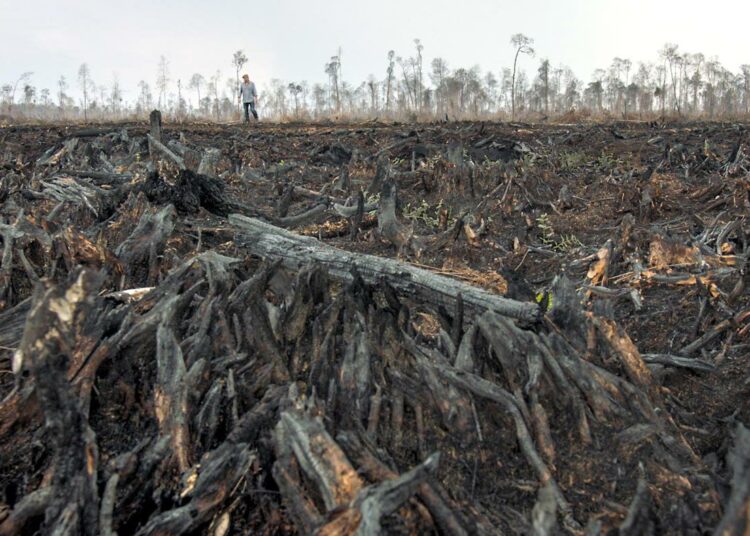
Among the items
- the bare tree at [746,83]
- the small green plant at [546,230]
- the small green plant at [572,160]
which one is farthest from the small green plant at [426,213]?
the bare tree at [746,83]

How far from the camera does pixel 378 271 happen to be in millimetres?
3438

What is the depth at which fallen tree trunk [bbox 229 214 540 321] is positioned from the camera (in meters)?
2.85

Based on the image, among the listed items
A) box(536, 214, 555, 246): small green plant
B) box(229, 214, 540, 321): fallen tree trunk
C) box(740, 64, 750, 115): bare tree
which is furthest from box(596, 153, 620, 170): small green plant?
box(740, 64, 750, 115): bare tree

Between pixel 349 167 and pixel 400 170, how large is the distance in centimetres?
87

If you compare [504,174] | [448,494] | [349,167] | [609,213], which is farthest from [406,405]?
[349,167]

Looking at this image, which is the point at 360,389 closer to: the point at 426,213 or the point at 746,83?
the point at 426,213

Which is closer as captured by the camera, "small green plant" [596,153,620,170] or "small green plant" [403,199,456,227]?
"small green plant" [403,199,456,227]

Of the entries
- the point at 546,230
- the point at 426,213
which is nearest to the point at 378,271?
the point at 546,230

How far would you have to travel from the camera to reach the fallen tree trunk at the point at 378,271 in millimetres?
2852

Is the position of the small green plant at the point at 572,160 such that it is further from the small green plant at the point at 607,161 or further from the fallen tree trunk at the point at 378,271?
the fallen tree trunk at the point at 378,271

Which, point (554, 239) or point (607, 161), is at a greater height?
point (607, 161)

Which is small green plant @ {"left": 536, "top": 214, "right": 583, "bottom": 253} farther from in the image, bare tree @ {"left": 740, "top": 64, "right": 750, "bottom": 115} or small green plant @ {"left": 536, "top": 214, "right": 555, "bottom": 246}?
bare tree @ {"left": 740, "top": 64, "right": 750, "bottom": 115}

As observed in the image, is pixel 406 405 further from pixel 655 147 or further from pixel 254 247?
pixel 655 147

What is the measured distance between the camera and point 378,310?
2.95 metres
